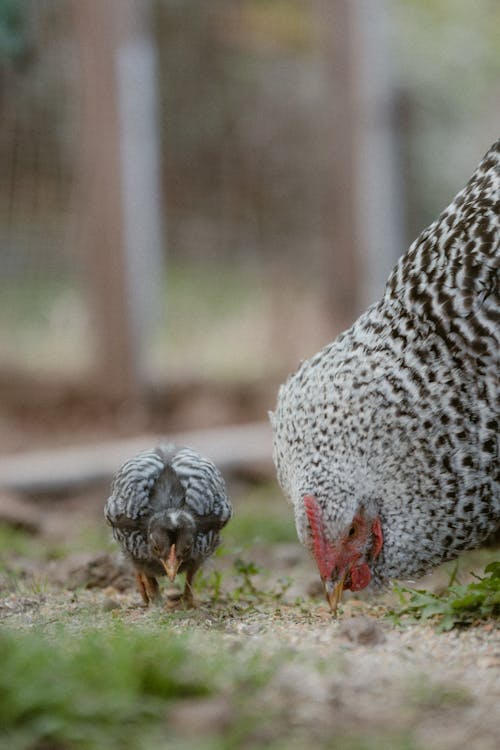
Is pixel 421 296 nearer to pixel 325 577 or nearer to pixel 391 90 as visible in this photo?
pixel 325 577

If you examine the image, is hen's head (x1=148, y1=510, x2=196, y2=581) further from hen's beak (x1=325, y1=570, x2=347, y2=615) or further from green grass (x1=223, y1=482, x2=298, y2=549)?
green grass (x1=223, y1=482, x2=298, y2=549)

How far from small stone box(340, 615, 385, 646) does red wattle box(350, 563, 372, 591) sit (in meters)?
0.44

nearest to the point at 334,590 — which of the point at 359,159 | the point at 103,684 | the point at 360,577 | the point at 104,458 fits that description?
the point at 360,577

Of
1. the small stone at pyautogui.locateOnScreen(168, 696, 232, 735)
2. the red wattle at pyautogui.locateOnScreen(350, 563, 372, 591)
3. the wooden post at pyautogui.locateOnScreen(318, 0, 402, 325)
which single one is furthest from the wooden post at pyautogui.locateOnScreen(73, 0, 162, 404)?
the small stone at pyautogui.locateOnScreen(168, 696, 232, 735)

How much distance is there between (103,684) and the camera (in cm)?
269

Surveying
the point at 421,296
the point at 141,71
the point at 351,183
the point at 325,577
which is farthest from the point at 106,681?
the point at 351,183

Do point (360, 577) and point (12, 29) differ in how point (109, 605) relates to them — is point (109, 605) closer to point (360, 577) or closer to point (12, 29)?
point (360, 577)

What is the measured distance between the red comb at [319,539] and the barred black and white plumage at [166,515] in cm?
67

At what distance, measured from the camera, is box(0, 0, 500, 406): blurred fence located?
8.38 meters

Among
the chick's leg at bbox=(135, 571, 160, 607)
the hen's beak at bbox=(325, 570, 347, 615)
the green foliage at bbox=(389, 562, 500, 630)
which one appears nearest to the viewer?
the green foliage at bbox=(389, 562, 500, 630)

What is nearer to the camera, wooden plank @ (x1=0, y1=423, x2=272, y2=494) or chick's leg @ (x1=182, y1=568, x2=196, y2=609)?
chick's leg @ (x1=182, y1=568, x2=196, y2=609)

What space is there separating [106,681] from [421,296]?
2032 mm

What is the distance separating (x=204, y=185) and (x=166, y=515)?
524 cm

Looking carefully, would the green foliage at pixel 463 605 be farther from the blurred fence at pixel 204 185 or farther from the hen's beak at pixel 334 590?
the blurred fence at pixel 204 185
